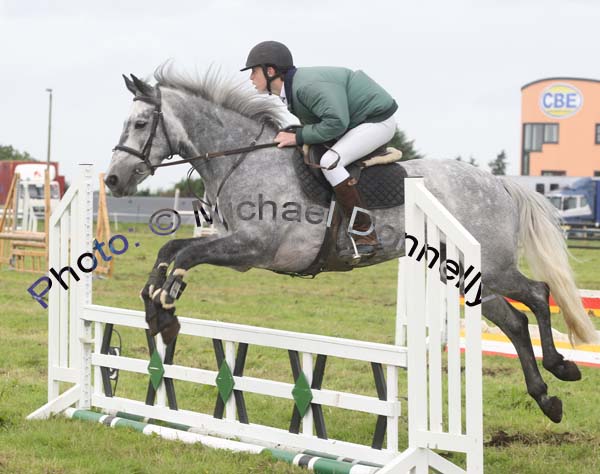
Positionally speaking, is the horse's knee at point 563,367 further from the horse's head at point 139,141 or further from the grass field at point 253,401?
the horse's head at point 139,141

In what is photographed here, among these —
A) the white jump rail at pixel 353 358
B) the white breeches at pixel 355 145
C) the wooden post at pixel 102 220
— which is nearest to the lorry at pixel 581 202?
the wooden post at pixel 102 220

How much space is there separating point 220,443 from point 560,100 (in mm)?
43069

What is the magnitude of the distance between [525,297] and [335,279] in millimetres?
9322

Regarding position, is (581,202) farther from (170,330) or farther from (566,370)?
(170,330)

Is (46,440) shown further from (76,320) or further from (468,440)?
(468,440)

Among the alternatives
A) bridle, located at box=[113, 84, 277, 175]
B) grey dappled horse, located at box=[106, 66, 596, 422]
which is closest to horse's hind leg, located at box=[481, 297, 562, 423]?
grey dappled horse, located at box=[106, 66, 596, 422]

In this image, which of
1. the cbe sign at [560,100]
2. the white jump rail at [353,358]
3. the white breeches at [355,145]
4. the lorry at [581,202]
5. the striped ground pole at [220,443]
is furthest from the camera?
the cbe sign at [560,100]

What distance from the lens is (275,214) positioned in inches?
179

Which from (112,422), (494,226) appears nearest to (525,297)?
(494,226)

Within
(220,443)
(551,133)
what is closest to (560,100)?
(551,133)

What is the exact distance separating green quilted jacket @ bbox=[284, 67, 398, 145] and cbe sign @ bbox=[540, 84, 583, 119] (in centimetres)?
4207

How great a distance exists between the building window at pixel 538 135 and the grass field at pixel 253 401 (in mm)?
35311

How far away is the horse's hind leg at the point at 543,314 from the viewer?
4.84 m

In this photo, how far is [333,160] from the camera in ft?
14.6
